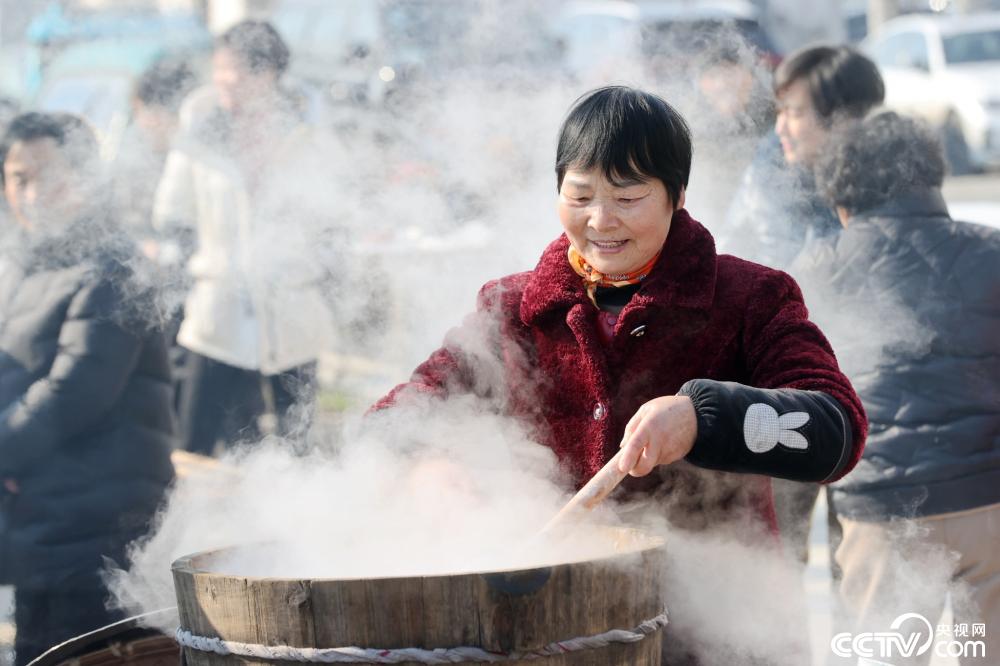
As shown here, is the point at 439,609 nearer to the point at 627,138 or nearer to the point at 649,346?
the point at 649,346

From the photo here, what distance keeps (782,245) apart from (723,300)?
1.81m

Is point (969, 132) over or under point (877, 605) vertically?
over

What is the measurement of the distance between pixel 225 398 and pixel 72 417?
1532mm

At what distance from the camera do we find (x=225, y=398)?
5383 mm

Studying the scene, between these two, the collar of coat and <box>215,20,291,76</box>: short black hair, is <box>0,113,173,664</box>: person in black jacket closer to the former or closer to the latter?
<box>215,20,291,76</box>: short black hair

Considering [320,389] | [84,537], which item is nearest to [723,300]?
[84,537]

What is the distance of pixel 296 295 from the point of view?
5.20 m

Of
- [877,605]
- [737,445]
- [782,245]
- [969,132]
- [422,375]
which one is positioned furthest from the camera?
[969,132]

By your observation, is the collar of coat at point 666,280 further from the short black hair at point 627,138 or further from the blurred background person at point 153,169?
the blurred background person at point 153,169

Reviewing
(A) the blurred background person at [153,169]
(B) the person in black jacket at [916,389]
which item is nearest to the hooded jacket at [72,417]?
(A) the blurred background person at [153,169]

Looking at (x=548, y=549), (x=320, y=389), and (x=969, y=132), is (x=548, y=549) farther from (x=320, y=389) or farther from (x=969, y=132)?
(x=969, y=132)

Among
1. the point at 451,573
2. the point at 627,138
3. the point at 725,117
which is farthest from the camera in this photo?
the point at 725,117

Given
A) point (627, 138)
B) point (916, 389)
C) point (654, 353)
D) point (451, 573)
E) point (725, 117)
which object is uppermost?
point (725, 117)

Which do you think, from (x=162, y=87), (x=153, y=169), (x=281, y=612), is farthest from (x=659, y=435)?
(x=162, y=87)
